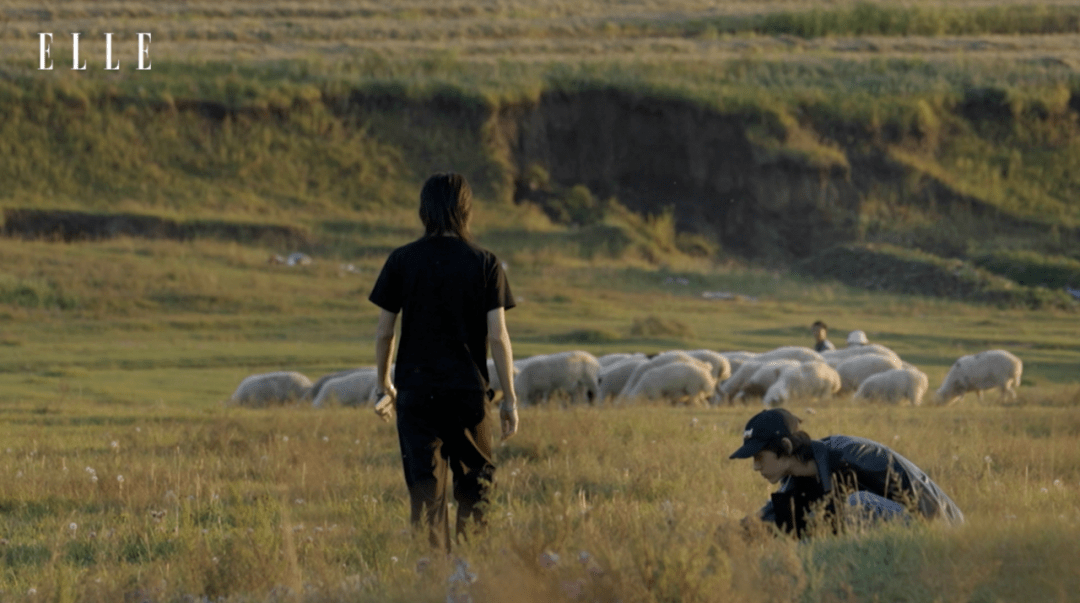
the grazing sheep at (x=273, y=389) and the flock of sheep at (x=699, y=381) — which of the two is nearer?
the flock of sheep at (x=699, y=381)

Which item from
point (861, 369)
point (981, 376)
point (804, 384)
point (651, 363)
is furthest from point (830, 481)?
point (981, 376)

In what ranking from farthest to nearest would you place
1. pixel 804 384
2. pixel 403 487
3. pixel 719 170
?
pixel 719 170 → pixel 804 384 → pixel 403 487

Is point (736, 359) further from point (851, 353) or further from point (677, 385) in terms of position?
point (677, 385)

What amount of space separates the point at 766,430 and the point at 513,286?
31066 millimetres

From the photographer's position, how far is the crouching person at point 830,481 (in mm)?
6316

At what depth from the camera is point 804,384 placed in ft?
59.8

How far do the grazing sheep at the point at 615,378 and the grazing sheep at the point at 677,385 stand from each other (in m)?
1.09

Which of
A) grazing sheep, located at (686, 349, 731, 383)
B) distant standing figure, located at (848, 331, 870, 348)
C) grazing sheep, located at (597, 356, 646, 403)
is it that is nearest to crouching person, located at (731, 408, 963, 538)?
grazing sheep, located at (597, 356, 646, 403)

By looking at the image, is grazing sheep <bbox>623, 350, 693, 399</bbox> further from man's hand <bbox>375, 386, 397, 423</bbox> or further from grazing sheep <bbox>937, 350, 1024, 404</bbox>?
man's hand <bbox>375, 386, 397, 423</bbox>

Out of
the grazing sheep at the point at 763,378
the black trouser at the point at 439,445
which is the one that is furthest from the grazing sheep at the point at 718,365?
the black trouser at the point at 439,445

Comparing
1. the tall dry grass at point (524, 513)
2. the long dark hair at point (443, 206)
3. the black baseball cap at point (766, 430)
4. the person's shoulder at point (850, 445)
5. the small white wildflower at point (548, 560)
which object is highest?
the long dark hair at point (443, 206)

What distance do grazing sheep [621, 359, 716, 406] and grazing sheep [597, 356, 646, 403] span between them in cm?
109

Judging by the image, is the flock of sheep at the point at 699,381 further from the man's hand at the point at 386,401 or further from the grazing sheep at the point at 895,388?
the man's hand at the point at 386,401

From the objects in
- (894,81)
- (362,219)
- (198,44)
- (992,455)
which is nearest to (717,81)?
(894,81)
